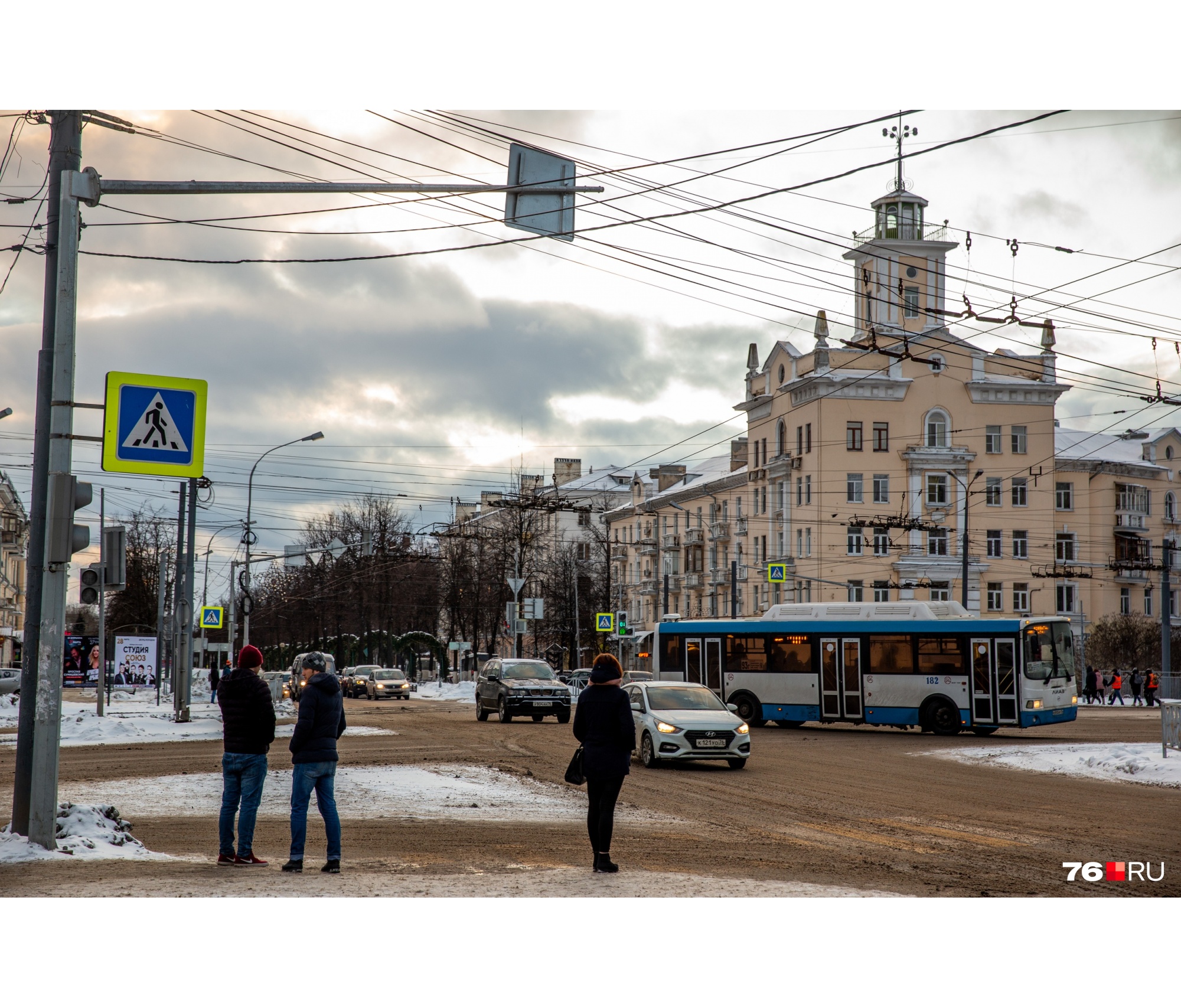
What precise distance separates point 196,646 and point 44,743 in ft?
173

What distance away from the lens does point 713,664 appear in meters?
34.9

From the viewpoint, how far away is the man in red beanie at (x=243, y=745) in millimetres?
10734

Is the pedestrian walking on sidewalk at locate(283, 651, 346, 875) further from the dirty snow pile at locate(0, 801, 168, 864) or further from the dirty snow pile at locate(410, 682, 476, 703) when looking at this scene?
the dirty snow pile at locate(410, 682, 476, 703)

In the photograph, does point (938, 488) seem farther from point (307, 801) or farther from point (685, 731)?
point (307, 801)

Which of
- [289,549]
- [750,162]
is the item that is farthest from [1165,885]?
[289,549]

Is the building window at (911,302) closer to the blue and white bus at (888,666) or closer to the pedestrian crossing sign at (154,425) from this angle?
the blue and white bus at (888,666)

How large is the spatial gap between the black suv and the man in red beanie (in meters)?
24.3

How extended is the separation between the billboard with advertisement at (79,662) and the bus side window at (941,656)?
2906cm

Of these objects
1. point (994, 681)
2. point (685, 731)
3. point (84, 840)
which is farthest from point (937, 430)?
point (84, 840)

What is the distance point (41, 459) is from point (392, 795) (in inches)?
283

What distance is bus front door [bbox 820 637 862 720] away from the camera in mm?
31969

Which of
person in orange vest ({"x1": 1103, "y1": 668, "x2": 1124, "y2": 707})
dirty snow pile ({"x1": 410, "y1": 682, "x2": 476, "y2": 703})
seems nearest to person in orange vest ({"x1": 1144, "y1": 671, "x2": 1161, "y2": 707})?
person in orange vest ({"x1": 1103, "y1": 668, "x2": 1124, "y2": 707})

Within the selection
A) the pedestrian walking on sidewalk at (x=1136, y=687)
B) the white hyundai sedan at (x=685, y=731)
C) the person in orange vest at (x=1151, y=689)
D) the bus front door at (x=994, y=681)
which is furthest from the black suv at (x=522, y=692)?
the pedestrian walking on sidewalk at (x=1136, y=687)

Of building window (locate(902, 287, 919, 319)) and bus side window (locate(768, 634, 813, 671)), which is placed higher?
building window (locate(902, 287, 919, 319))
